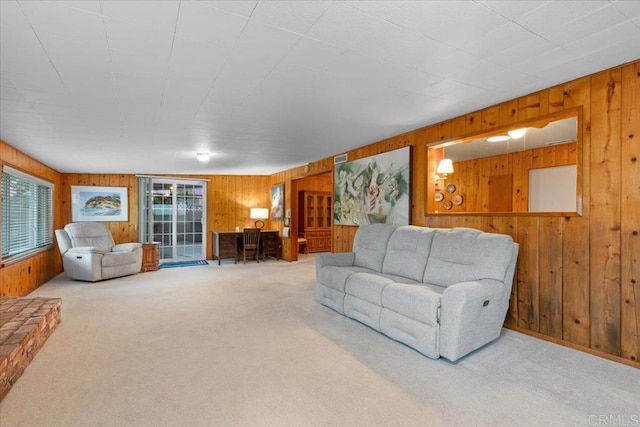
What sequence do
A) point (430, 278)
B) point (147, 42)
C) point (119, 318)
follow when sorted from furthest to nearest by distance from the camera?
point (119, 318), point (430, 278), point (147, 42)

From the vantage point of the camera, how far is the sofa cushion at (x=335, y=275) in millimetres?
3504

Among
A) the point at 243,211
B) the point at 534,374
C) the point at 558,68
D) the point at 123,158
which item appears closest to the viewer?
the point at 534,374

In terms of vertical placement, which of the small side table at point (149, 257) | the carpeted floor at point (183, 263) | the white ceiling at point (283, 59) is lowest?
the carpeted floor at point (183, 263)

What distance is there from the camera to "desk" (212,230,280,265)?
7.26 meters

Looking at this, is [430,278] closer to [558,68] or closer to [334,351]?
[334,351]

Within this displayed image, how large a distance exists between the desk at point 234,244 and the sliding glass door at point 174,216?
1.86 ft

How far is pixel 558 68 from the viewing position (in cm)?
237

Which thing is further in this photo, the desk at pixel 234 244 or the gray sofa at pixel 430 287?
the desk at pixel 234 244

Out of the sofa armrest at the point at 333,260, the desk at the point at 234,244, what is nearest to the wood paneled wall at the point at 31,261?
the desk at the point at 234,244

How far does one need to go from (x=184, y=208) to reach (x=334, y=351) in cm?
640

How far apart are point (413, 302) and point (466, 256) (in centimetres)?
76

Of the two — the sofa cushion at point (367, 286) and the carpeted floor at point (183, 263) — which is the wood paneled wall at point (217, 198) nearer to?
the carpeted floor at point (183, 263)

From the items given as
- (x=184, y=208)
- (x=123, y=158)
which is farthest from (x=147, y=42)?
(x=184, y=208)

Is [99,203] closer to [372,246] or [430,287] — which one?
[372,246]
